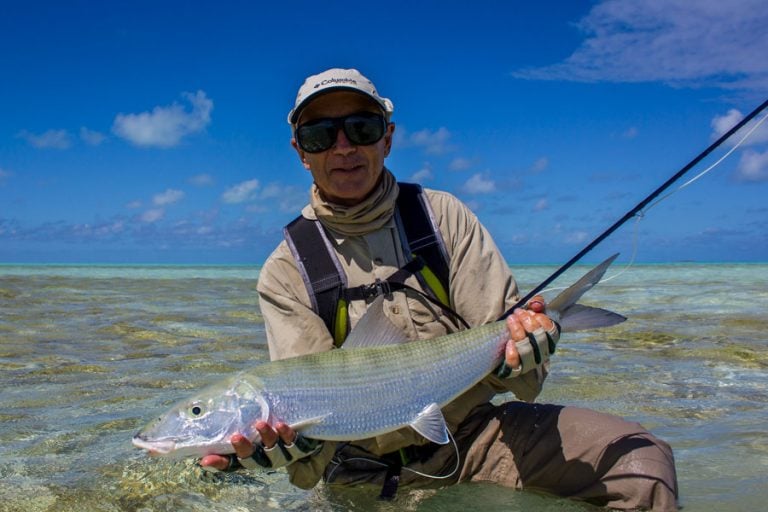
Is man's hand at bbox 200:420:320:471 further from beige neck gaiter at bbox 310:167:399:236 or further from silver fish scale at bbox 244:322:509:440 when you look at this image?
beige neck gaiter at bbox 310:167:399:236

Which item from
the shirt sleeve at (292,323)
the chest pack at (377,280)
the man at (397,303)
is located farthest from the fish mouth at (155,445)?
the chest pack at (377,280)

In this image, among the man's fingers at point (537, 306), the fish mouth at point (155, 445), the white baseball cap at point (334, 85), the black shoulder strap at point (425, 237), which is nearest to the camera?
the fish mouth at point (155, 445)

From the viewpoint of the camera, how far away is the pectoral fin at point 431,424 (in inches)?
141

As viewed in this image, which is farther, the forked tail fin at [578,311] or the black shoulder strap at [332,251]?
the black shoulder strap at [332,251]

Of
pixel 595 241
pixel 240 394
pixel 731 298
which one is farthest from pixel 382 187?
pixel 731 298

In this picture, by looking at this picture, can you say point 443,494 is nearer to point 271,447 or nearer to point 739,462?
point 271,447

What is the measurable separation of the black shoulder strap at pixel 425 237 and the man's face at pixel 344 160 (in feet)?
1.03

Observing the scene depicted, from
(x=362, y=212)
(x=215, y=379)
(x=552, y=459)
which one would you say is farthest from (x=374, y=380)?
(x=215, y=379)

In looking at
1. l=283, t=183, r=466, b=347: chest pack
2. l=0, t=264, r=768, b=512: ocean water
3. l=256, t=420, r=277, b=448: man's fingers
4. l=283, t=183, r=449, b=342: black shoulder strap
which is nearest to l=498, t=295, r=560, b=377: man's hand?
l=283, t=183, r=466, b=347: chest pack

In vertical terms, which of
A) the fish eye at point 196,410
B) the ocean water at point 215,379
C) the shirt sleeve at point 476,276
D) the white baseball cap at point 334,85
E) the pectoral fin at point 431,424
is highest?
the white baseball cap at point 334,85

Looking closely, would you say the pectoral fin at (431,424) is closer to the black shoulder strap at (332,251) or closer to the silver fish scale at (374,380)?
the silver fish scale at (374,380)

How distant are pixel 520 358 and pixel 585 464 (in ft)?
3.00

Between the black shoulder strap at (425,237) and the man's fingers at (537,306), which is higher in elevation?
the black shoulder strap at (425,237)

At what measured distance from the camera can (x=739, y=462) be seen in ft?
16.0
